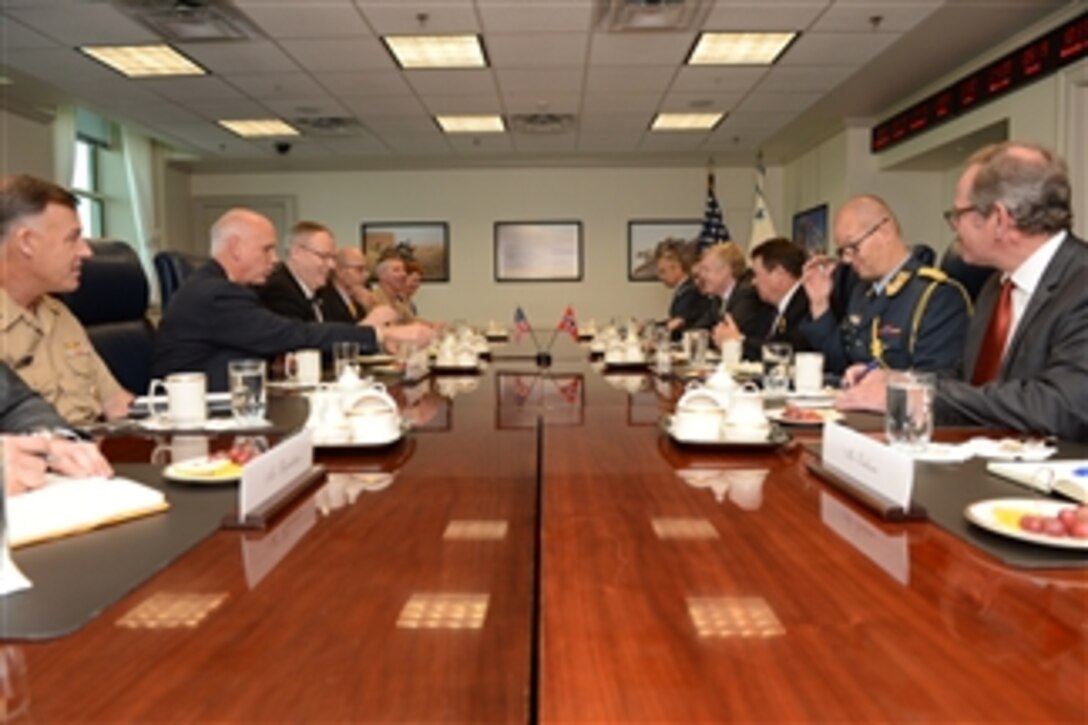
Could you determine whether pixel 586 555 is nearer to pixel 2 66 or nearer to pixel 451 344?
pixel 451 344

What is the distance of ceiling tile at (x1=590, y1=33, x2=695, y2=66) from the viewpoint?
5438 mm

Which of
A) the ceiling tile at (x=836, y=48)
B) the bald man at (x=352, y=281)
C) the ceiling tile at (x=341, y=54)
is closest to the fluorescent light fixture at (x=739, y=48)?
the ceiling tile at (x=836, y=48)

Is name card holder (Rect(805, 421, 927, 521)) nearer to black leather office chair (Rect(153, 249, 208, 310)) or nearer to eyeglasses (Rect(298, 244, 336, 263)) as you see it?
black leather office chair (Rect(153, 249, 208, 310))

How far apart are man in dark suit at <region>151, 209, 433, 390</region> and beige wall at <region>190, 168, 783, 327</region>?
308 inches

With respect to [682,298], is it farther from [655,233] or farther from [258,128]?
[258,128]

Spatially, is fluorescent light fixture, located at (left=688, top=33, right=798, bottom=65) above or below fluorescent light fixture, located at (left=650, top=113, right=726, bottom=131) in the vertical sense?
below

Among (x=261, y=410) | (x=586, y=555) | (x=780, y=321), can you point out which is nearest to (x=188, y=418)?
(x=261, y=410)

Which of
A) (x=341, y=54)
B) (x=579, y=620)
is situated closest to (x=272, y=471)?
(x=579, y=620)

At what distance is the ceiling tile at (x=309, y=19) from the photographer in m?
4.79

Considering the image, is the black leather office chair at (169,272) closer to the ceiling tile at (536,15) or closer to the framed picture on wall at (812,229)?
the ceiling tile at (536,15)

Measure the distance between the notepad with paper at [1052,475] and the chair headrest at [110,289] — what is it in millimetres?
2504

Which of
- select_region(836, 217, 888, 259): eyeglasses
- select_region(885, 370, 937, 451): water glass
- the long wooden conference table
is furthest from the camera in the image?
select_region(836, 217, 888, 259): eyeglasses

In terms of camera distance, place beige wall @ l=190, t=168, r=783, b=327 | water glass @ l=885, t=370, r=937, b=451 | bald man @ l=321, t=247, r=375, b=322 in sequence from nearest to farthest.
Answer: water glass @ l=885, t=370, r=937, b=451
bald man @ l=321, t=247, r=375, b=322
beige wall @ l=190, t=168, r=783, b=327

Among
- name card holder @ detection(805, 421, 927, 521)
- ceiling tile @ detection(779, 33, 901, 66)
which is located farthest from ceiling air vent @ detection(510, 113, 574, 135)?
name card holder @ detection(805, 421, 927, 521)
